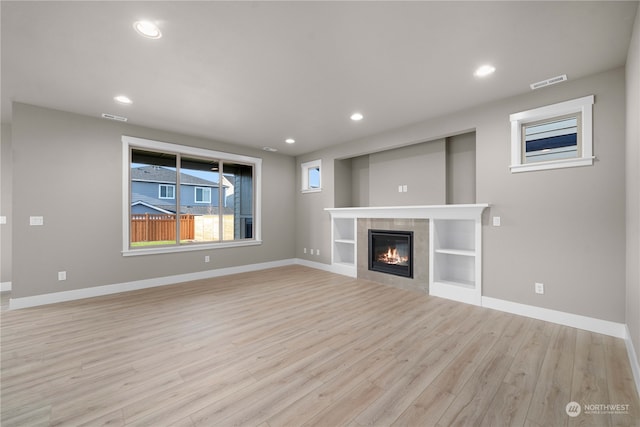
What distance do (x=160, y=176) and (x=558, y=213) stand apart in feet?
19.8

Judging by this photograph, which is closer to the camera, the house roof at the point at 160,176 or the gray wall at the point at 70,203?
the gray wall at the point at 70,203

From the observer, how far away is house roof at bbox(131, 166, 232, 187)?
15.3 ft

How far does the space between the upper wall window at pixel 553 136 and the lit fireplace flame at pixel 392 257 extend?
2.15 metres

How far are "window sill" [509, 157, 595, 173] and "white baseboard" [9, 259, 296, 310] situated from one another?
506cm

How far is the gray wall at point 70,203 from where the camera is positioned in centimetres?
357

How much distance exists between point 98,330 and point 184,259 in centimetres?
219

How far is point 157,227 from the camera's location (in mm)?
4938

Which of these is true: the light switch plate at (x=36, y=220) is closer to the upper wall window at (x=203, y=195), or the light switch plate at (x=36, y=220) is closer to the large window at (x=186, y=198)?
the large window at (x=186, y=198)

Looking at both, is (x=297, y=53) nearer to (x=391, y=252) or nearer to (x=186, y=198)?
(x=391, y=252)

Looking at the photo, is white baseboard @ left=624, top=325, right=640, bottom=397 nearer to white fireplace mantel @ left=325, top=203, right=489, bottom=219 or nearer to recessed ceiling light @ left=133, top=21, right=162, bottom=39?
white fireplace mantel @ left=325, top=203, right=489, bottom=219

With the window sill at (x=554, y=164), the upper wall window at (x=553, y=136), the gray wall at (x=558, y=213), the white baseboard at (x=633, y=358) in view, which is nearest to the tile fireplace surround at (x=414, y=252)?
the gray wall at (x=558, y=213)

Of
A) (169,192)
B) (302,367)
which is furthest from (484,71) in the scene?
(169,192)

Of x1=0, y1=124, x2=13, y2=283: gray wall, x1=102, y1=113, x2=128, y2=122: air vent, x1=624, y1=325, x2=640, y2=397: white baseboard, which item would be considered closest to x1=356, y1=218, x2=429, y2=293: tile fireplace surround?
x1=624, y1=325, x2=640, y2=397: white baseboard

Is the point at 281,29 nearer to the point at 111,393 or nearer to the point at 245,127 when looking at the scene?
the point at 245,127
